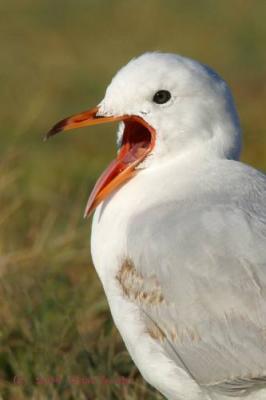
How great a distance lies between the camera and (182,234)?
14.7 ft

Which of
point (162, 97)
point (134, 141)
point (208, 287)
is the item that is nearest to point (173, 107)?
point (162, 97)

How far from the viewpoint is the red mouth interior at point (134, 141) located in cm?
503

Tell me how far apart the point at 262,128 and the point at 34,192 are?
148 inches

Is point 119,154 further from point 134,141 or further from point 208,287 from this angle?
point 208,287

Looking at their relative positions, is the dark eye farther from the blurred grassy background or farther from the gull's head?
the blurred grassy background

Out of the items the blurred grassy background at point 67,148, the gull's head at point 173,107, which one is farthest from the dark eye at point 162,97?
the blurred grassy background at point 67,148

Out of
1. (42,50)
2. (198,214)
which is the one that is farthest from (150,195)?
(42,50)

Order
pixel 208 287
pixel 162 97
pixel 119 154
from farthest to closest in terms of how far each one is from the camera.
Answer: pixel 119 154, pixel 162 97, pixel 208 287

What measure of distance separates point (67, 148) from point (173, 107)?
21.6 feet

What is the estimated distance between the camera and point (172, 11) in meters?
17.0

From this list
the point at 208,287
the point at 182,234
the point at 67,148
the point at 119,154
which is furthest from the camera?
the point at 67,148

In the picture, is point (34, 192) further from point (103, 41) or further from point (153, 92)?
point (103, 41)

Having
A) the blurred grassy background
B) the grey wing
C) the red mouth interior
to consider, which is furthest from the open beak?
the blurred grassy background

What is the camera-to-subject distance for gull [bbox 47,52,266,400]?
4379 millimetres
